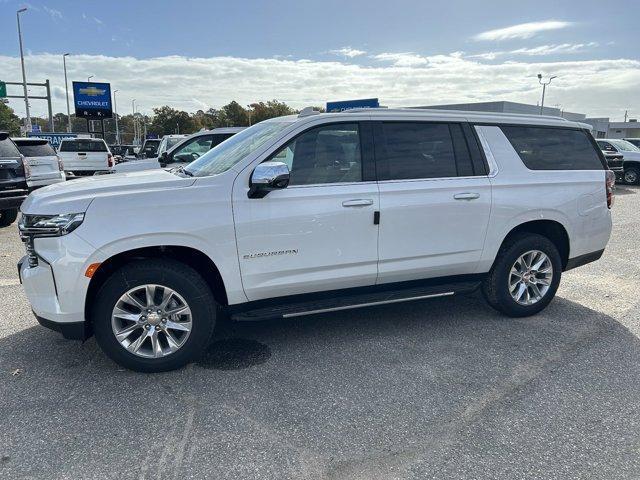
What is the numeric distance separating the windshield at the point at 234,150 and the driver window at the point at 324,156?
0.21 meters

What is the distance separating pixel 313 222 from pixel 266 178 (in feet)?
1.71

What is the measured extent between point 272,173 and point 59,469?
2.14 metres

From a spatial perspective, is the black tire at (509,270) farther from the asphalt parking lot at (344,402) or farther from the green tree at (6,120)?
the green tree at (6,120)

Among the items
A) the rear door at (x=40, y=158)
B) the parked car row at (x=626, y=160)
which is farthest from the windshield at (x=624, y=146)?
the rear door at (x=40, y=158)

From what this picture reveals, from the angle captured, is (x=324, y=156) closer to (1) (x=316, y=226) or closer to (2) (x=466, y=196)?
(1) (x=316, y=226)

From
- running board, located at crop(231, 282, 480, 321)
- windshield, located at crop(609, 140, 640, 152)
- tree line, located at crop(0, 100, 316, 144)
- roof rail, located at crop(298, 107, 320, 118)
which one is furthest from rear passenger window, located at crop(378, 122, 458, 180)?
tree line, located at crop(0, 100, 316, 144)

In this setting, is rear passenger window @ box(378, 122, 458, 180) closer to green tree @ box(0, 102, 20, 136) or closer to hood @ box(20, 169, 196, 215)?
hood @ box(20, 169, 196, 215)

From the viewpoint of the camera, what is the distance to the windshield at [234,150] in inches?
150

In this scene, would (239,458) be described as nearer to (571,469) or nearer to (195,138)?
(571,469)

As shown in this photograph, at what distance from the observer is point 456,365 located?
147 inches

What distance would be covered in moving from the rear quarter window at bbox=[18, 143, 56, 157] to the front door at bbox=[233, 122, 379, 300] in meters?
9.23

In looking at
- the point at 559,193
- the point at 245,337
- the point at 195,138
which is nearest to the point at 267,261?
the point at 245,337

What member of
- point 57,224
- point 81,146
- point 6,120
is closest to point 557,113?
point 81,146

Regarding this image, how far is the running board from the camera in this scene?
3.73 meters
